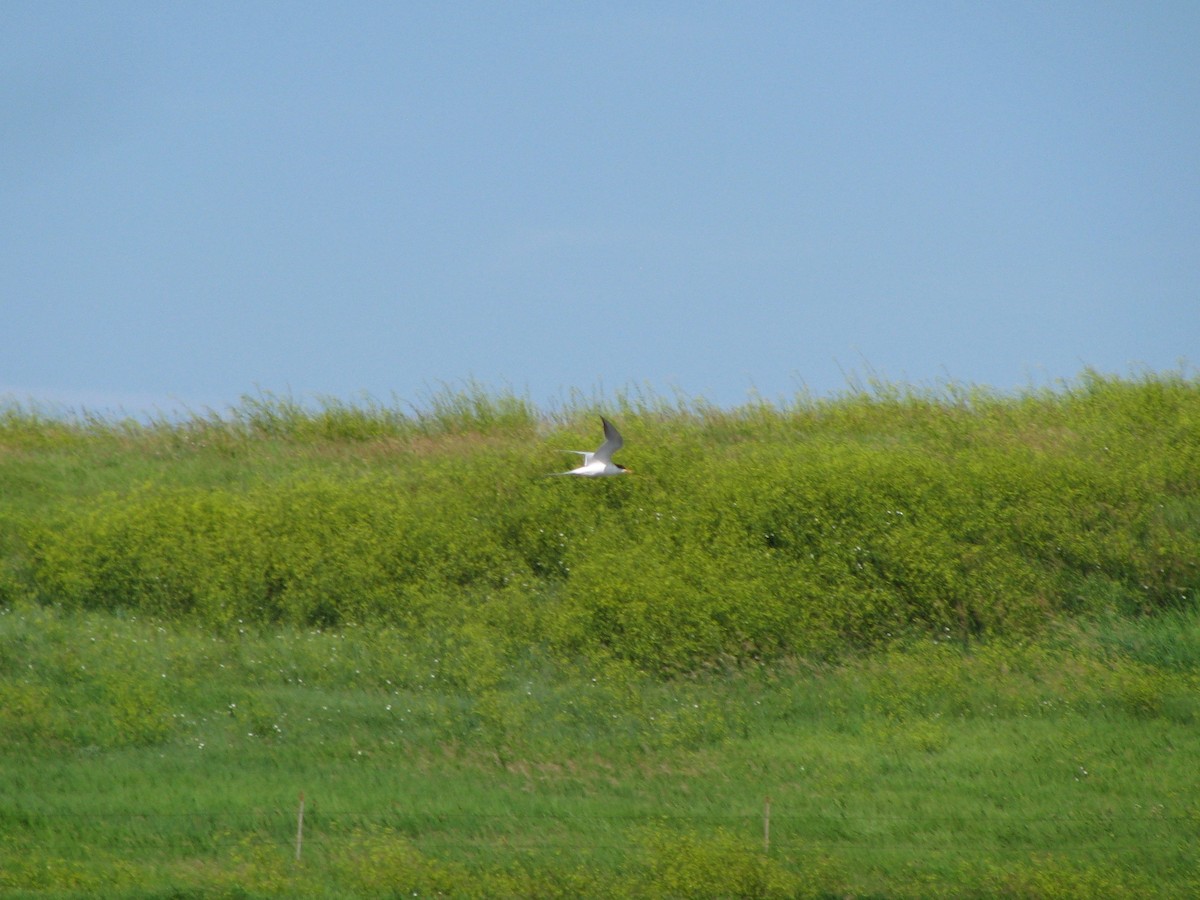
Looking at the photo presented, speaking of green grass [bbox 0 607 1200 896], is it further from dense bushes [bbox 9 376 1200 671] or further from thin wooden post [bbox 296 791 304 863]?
dense bushes [bbox 9 376 1200 671]

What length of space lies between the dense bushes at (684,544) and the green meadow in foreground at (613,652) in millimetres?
63

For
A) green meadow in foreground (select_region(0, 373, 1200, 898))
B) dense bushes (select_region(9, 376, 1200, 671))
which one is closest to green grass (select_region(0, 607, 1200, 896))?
green meadow in foreground (select_region(0, 373, 1200, 898))

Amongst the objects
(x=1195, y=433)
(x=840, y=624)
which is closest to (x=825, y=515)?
(x=840, y=624)

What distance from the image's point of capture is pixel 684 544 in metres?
21.8

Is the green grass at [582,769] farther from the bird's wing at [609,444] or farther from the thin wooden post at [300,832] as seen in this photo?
the bird's wing at [609,444]

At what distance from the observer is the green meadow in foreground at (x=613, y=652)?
13953 millimetres

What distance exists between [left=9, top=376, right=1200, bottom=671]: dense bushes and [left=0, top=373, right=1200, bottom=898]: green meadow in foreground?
0.06m

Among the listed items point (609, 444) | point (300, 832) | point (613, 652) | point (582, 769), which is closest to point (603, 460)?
point (609, 444)

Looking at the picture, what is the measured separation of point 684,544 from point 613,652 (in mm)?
2655

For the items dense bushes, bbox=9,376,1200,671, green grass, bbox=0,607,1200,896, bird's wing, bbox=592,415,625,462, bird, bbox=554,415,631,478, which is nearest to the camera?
green grass, bbox=0,607,1200,896

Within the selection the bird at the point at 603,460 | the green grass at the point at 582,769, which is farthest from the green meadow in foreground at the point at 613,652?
the bird at the point at 603,460

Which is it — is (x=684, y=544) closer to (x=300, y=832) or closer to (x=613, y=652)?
(x=613, y=652)

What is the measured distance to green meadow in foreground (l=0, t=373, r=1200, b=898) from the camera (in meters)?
14.0

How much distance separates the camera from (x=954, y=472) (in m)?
22.7
